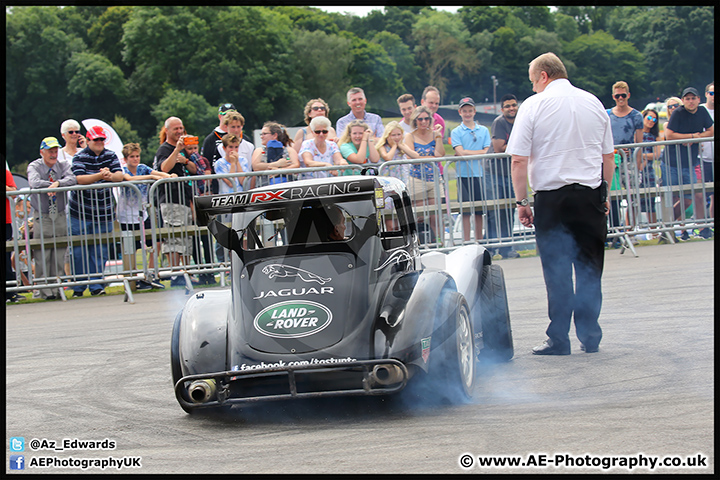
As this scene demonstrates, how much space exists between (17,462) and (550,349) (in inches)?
155

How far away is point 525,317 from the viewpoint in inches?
331

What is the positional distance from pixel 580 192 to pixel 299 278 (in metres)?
2.38

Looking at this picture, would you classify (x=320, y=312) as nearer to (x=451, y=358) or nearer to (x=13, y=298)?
(x=451, y=358)

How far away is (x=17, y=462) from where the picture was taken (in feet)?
15.1

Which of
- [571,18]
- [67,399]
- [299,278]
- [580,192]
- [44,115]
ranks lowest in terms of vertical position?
[67,399]

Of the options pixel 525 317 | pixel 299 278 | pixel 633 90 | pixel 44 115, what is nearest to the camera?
pixel 299 278

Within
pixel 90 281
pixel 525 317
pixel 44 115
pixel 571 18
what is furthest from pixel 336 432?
pixel 571 18

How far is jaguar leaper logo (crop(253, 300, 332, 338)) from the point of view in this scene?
201 inches

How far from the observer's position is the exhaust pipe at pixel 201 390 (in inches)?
200

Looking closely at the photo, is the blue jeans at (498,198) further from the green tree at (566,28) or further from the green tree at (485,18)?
the green tree at (566,28)

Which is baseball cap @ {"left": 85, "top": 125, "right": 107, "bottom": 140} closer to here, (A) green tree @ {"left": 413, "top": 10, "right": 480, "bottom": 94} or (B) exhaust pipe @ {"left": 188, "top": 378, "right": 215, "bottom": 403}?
(B) exhaust pipe @ {"left": 188, "top": 378, "right": 215, "bottom": 403}

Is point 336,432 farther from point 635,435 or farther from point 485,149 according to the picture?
point 485,149

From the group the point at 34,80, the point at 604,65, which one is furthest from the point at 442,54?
the point at 34,80

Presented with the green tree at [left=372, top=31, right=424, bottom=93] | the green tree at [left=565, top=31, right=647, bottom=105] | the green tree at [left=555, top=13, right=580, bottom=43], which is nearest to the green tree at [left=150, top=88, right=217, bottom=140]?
the green tree at [left=372, top=31, right=424, bottom=93]
